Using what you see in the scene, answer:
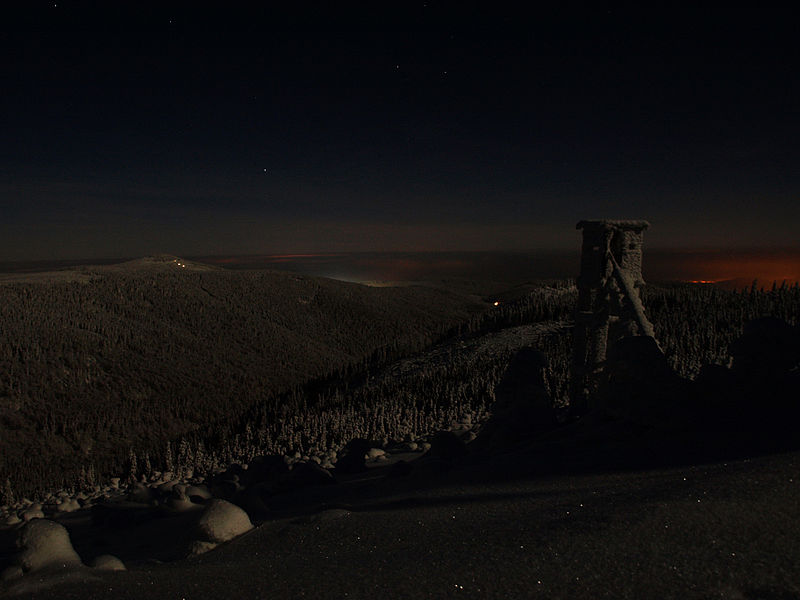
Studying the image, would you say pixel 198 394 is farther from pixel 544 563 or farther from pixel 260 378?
pixel 544 563

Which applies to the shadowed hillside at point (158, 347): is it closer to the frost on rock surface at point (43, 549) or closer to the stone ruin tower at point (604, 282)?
the stone ruin tower at point (604, 282)

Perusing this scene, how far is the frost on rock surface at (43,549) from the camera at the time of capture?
4816mm

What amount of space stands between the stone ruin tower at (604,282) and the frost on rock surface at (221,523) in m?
11.1

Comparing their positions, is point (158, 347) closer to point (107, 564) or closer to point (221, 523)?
point (221, 523)

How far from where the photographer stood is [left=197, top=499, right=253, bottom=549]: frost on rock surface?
5750mm

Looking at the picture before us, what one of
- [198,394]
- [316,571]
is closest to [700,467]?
[316,571]

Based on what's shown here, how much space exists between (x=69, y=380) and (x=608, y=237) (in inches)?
3061

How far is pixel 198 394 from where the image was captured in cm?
7625

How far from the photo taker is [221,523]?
5.86 meters

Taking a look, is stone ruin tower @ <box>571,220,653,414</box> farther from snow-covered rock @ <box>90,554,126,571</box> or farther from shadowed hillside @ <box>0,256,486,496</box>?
shadowed hillside @ <box>0,256,486,496</box>

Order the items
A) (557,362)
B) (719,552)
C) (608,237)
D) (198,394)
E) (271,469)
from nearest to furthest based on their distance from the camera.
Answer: (719,552)
(271,469)
(608,237)
(557,362)
(198,394)

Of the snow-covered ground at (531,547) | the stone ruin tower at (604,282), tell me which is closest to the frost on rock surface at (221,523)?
the snow-covered ground at (531,547)

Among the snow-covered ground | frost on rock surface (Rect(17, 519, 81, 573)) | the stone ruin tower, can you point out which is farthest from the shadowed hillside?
the snow-covered ground

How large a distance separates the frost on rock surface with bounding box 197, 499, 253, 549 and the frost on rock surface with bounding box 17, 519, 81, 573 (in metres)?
1.29
